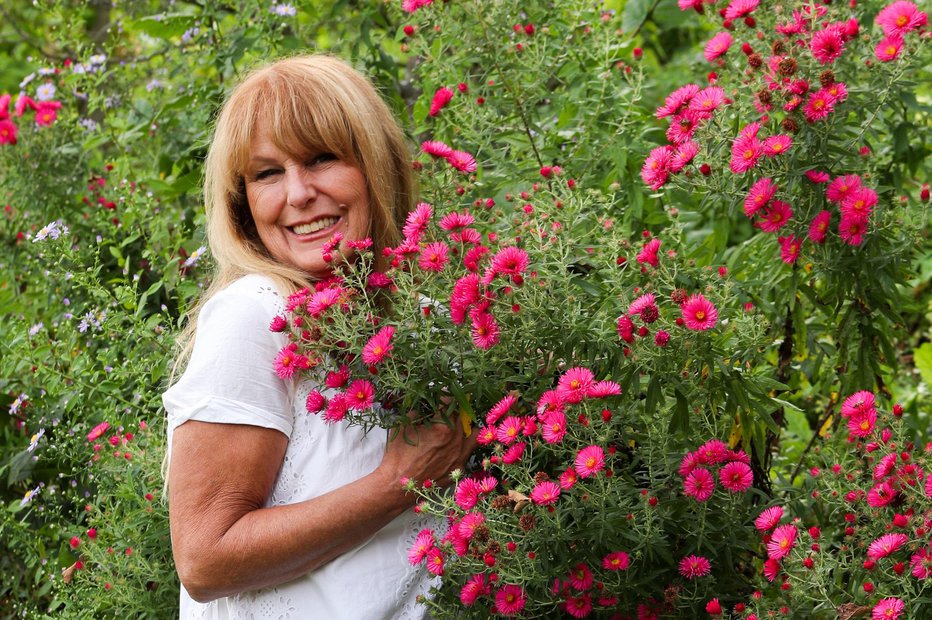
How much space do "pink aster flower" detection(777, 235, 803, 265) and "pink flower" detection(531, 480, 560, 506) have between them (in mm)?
773

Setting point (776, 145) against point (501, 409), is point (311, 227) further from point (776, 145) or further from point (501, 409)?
point (776, 145)

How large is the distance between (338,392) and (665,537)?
25.1 inches

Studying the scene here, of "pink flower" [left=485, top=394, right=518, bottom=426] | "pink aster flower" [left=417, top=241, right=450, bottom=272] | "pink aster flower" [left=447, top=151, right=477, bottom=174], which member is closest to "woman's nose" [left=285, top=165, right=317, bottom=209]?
"pink aster flower" [left=447, top=151, right=477, bottom=174]

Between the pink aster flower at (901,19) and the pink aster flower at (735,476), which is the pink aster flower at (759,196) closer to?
the pink aster flower at (901,19)

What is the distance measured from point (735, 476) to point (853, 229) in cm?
54

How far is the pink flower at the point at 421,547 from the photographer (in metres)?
1.84

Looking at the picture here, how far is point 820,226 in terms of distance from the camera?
6.84 ft

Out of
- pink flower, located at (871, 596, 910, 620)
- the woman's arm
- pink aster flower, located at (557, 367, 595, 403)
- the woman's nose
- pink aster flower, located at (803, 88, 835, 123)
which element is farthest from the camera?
the woman's nose

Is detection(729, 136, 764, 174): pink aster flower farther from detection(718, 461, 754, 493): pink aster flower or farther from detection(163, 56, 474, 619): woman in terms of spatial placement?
detection(163, 56, 474, 619): woman

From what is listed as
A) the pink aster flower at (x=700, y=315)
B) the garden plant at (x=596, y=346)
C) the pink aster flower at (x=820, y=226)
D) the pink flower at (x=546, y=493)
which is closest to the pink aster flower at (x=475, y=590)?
the garden plant at (x=596, y=346)

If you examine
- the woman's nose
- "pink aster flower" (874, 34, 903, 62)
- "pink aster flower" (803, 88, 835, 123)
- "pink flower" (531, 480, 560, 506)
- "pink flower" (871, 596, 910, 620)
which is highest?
"pink aster flower" (874, 34, 903, 62)

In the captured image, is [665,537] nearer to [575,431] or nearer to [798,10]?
[575,431]

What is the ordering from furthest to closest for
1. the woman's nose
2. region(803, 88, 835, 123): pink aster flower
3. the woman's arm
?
the woman's nose → region(803, 88, 835, 123): pink aster flower → the woman's arm

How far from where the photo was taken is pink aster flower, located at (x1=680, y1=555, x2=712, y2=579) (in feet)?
6.32
